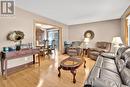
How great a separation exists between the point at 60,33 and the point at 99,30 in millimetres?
2740

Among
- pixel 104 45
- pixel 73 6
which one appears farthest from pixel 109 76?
pixel 104 45

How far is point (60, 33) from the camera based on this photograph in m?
7.74

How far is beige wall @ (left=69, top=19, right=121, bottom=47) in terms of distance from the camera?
22.8 ft

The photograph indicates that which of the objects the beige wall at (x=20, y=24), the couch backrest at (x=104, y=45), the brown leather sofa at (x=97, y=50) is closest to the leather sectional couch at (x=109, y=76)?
the beige wall at (x=20, y=24)

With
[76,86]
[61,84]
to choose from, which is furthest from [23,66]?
[76,86]

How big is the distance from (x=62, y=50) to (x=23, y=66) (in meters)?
3.70

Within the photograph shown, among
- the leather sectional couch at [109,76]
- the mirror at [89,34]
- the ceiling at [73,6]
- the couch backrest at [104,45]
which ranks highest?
the ceiling at [73,6]

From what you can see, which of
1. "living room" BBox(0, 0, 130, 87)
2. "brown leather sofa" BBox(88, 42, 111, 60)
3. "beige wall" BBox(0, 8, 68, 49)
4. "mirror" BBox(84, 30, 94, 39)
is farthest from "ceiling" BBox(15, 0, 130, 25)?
"mirror" BBox(84, 30, 94, 39)

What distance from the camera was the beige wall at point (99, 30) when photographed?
6.95m

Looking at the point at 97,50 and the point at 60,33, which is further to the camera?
the point at 60,33

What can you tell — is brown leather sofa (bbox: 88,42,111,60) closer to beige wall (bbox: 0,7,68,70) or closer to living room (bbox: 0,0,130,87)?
living room (bbox: 0,0,130,87)

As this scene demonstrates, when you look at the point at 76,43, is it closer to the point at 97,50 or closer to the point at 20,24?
the point at 97,50

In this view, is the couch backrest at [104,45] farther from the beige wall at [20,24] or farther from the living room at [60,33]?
the beige wall at [20,24]

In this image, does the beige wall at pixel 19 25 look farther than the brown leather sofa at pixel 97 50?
No
